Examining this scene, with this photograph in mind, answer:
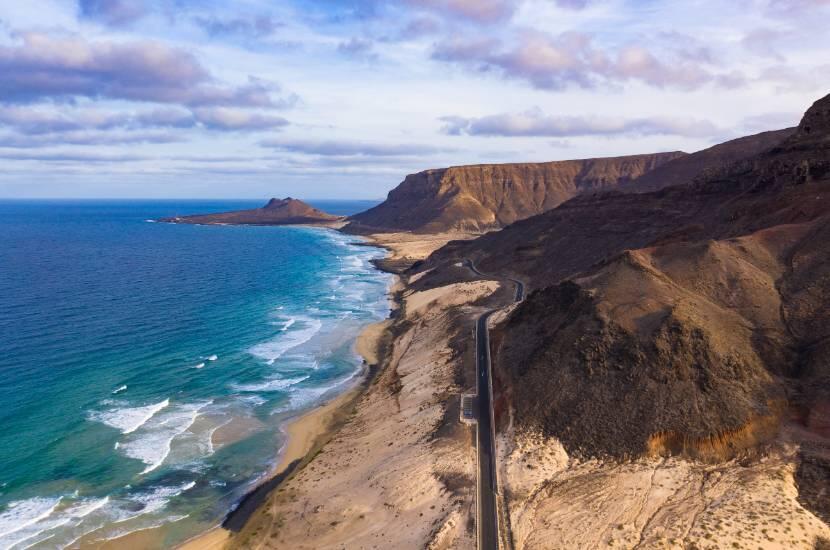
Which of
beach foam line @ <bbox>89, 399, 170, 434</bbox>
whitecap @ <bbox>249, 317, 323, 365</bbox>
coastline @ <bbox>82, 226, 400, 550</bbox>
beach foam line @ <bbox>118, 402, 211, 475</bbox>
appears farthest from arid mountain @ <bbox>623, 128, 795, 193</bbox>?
beach foam line @ <bbox>89, 399, 170, 434</bbox>

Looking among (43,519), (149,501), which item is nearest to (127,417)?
(149,501)

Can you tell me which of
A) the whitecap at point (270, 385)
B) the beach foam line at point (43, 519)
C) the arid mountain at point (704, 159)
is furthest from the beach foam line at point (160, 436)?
the arid mountain at point (704, 159)

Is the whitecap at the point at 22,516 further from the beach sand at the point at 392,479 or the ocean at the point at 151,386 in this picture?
the beach sand at the point at 392,479

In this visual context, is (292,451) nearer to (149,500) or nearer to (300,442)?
(300,442)

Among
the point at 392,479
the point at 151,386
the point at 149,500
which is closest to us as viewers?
the point at 392,479

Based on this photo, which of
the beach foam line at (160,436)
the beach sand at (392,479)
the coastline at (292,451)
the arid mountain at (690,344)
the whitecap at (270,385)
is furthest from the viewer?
the whitecap at (270,385)
